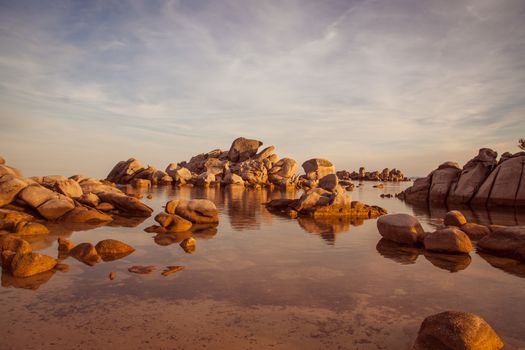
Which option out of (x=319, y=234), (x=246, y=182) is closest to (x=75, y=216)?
(x=319, y=234)

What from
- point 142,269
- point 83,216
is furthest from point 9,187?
point 142,269

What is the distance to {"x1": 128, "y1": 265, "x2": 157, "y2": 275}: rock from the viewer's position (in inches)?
357

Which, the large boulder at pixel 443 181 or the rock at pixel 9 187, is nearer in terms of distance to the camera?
the rock at pixel 9 187

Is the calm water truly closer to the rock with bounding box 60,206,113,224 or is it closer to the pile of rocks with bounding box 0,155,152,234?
the pile of rocks with bounding box 0,155,152,234

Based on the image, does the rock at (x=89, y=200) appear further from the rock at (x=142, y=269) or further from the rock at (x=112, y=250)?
the rock at (x=142, y=269)

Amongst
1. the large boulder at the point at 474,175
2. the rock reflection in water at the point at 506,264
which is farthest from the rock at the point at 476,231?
the large boulder at the point at 474,175

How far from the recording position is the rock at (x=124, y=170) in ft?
212

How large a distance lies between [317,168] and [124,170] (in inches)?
1488

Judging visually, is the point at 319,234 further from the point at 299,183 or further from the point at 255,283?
the point at 299,183

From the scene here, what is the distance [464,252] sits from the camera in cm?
1169

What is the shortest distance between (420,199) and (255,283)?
1299 inches

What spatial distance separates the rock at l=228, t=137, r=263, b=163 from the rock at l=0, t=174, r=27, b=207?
203 feet

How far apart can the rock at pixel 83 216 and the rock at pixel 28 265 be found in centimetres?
825

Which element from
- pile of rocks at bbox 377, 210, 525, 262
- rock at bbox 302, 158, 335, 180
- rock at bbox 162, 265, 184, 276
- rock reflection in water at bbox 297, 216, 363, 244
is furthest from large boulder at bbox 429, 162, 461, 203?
rock at bbox 302, 158, 335, 180
